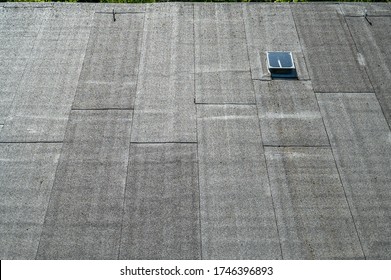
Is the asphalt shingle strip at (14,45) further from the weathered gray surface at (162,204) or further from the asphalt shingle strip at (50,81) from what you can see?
the weathered gray surface at (162,204)

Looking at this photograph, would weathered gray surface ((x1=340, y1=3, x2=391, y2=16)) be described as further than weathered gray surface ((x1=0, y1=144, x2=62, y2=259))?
Yes

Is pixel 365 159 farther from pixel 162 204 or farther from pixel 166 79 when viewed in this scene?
pixel 166 79

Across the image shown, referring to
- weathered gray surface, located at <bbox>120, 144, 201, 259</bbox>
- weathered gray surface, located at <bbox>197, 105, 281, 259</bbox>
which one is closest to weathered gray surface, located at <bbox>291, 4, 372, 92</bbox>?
weathered gray surface, located at <bbox>197, 105, 281, 259</bbox>

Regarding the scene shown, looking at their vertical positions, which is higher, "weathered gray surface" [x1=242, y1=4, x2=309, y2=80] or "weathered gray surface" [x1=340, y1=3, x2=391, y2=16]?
"weathered gray surface" [x1=340, y1=3, x2=391, y2=16]

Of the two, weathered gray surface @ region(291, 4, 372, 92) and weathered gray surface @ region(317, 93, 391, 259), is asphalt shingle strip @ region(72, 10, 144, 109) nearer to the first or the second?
weathered gray surface @ region(291, 4, 372, 92)

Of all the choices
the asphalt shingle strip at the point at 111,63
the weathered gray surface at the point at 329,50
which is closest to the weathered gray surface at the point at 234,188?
the asphalt shingle strip at the point at 111,63

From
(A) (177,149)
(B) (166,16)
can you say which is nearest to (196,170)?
(A) (177,149)
